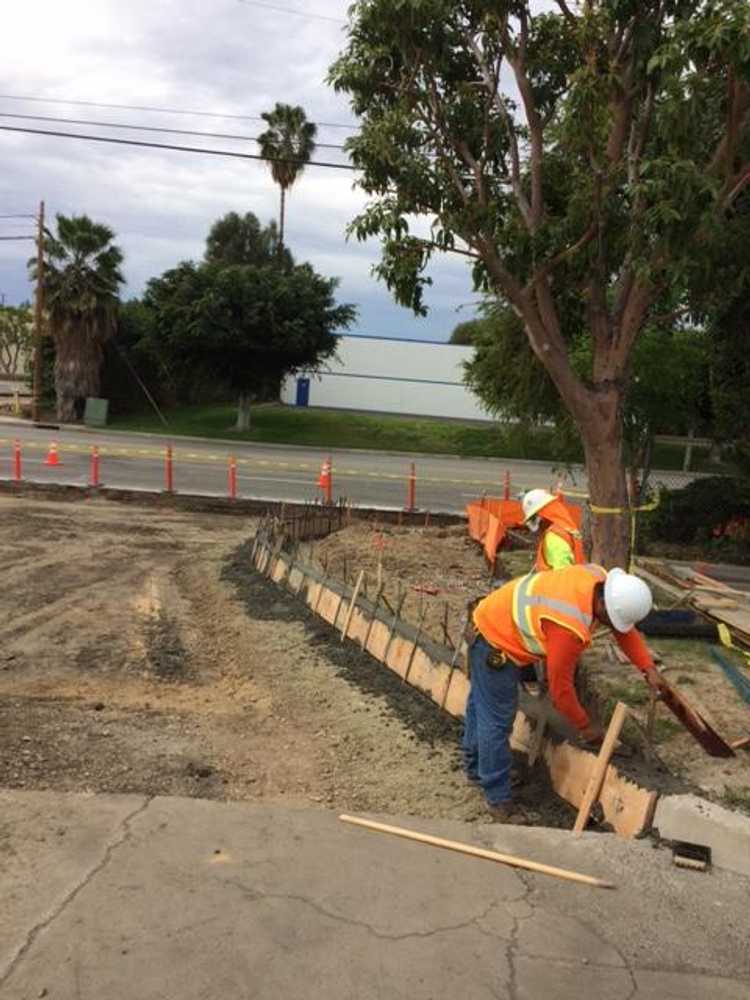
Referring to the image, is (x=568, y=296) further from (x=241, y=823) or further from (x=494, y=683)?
(x=241, y=823)

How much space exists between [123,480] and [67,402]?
20.8 meters

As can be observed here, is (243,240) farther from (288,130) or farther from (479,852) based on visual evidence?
(479,852)

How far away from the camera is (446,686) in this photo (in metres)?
6.59

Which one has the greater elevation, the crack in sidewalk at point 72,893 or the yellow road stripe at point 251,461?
the yellow road stripe at point 251,461

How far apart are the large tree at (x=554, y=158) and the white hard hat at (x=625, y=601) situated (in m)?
3.68

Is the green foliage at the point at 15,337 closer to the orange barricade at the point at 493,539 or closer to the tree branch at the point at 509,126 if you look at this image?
the orange barricade at the point at 493,539

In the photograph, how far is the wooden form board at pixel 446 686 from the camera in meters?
4.45

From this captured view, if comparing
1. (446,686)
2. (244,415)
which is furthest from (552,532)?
(244,415)

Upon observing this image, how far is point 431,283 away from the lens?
354 inches

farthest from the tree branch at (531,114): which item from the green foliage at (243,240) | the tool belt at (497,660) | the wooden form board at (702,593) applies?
the green foliage at (243,240)

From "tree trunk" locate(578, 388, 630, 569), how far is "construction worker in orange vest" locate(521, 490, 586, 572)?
5.72 ft

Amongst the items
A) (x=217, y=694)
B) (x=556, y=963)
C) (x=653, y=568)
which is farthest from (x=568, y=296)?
(x=556, y=963)

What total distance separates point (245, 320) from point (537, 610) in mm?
31472

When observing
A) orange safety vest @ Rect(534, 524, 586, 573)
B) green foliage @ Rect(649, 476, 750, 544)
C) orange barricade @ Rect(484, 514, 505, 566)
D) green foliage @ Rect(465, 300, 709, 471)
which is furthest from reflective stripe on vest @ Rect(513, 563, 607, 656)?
green foliage @ Rect(649, 476, 750, 544)
